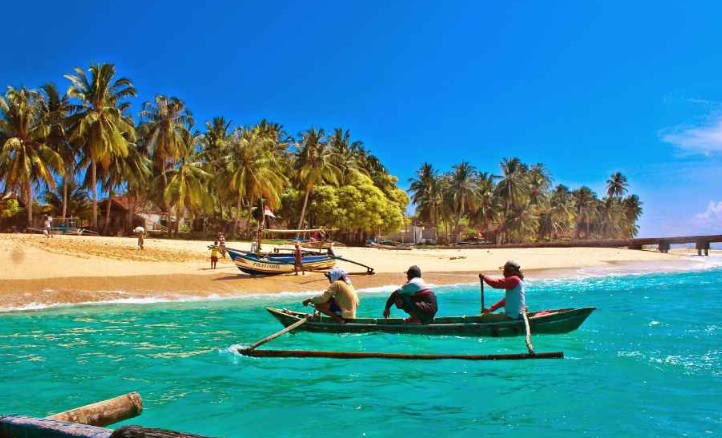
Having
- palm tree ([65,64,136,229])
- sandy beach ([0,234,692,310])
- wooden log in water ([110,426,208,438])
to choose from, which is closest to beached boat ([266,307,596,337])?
wooden log in water ([110,426,208,438])

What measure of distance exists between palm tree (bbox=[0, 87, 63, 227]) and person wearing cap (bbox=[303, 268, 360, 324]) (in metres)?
36.7

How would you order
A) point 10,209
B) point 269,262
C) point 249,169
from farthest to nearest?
point 249,169
point 10,209
point 269,262

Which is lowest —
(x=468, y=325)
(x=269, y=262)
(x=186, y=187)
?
(x=468, y=325)

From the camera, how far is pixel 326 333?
12578 mm

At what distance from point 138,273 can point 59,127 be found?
26.2 meters

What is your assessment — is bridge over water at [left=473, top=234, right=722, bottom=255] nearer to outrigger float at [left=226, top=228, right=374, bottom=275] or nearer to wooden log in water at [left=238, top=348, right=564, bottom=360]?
outrigger float at [left=226, top=228, right=374, bottom=275]

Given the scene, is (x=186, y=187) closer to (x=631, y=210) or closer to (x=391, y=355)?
(x=391, y=355)

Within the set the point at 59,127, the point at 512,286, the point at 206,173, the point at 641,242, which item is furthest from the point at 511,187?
the point at 512,286

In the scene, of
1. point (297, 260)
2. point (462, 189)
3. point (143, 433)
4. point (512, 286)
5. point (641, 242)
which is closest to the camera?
point (143, 433)

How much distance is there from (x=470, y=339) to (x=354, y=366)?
3236 millimetres

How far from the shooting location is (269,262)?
25859 mm

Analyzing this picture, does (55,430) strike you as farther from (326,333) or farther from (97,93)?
(97,93)

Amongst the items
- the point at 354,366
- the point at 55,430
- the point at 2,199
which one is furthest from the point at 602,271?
the point at 2,199

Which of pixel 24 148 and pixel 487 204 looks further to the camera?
pixel 487 204
